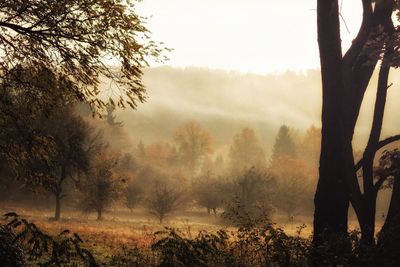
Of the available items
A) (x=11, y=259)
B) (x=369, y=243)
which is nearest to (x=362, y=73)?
(x=369, y=243)

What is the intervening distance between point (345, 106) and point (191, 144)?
290ft

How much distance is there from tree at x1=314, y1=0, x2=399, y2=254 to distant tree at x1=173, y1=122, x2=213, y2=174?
284 feet

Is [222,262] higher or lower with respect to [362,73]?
lower

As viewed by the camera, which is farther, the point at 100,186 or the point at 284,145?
the point at 284,145

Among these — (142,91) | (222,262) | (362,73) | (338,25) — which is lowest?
(222,262)

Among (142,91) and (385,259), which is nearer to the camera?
(385,259)

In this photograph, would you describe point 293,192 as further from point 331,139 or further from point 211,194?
point 331,139

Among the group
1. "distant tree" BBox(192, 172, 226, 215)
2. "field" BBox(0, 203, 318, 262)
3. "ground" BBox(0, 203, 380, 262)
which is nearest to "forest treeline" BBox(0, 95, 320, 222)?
"distant tree" BBox(192, 172, 226, 215)

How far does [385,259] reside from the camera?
7.05 meters

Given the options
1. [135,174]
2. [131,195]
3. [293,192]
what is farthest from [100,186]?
[293,192]

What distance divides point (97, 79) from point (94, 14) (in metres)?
1.33

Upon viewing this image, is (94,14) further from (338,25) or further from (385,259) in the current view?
(385,259)

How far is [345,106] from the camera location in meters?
9.06

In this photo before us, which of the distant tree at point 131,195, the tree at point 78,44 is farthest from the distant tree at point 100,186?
the tree at point 78,44
